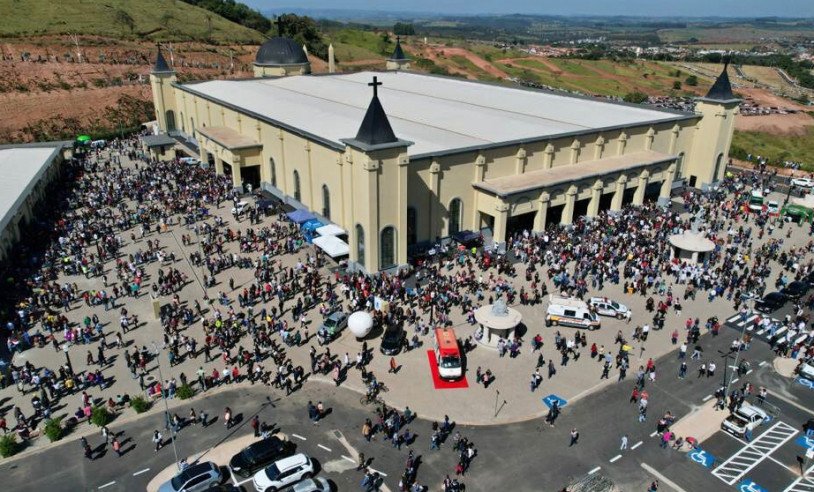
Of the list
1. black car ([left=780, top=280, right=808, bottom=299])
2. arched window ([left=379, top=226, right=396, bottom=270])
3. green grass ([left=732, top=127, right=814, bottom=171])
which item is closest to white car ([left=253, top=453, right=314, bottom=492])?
arched window ([left=379, top=226, right=396, bottom=270])

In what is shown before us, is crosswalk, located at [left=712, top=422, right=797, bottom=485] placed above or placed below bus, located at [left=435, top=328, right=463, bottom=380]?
below

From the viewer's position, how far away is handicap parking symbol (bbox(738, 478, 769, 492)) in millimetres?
23297

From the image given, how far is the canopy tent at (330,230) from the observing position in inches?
1689

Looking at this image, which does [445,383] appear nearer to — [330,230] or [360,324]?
[360,324]

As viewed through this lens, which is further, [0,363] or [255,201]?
[255,201]

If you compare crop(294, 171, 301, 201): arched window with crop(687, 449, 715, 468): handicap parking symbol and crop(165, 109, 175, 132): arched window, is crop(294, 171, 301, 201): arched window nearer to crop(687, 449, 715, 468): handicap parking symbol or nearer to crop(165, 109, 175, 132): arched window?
crop(687, 449, 715, 468): handicap parking symbol

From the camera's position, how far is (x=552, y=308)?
114 feet

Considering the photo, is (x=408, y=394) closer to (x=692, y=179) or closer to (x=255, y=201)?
(x=255, y=201)

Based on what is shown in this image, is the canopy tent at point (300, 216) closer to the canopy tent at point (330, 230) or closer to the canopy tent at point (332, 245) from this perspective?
the canopy tent at point (330, 230)

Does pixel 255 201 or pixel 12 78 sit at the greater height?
pixel 12 78

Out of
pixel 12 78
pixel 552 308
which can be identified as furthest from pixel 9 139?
pixel 552 308

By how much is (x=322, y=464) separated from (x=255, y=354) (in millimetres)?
8704

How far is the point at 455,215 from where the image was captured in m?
44.8

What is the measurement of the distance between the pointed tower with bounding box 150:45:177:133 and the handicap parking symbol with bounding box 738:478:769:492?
75.6 meters
